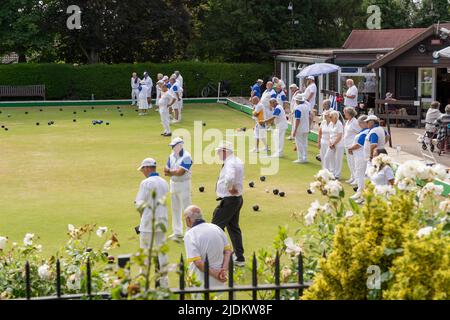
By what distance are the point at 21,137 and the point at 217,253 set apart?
18.6 meters

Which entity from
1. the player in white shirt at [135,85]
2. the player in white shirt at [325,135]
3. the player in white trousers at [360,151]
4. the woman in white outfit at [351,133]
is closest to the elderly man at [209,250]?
the player in white trousers at [360,151]

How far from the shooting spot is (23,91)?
134 feet

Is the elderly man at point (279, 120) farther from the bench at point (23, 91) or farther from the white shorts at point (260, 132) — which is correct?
the bench at point (23, 91)

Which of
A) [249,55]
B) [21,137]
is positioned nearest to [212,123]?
[21,137]

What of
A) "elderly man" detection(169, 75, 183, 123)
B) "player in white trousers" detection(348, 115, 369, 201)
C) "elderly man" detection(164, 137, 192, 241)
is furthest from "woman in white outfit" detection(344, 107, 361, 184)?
"elderly man" detection(169, 75, 183, 123)

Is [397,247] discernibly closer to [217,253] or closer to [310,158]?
[217,253]

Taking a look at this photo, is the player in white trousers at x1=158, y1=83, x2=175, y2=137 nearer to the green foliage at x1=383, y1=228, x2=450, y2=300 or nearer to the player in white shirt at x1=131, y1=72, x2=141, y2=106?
the player in white shirt at x1=131, y1=72, x2=141, y2=106

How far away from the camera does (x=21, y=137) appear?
26.3 m

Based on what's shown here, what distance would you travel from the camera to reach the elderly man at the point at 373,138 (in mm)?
14898

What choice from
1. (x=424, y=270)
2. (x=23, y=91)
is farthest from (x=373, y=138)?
(x=23, y=91)

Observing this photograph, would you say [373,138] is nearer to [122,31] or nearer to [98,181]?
[98,181]

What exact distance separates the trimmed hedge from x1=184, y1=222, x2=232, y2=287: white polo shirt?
33.5 metres

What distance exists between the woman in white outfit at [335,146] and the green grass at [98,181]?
673mm

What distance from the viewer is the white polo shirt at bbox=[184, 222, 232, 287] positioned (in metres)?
8.71
